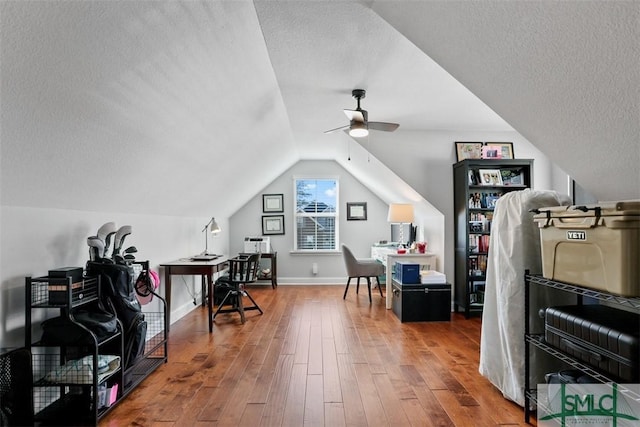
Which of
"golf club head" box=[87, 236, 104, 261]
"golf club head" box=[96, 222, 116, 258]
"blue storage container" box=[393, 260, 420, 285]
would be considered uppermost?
"golf club head" box=[96, 222, 116, 258]

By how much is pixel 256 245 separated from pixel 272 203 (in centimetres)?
99

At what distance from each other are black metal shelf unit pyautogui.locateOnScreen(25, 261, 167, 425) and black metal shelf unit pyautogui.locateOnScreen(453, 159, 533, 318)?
369 cm

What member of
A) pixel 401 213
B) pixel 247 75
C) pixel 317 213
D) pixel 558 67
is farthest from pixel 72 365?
pixel 317 213

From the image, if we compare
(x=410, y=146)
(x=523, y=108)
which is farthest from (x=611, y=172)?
(x=410, y=146)

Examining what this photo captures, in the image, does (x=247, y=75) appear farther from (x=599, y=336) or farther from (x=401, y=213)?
(x=401, y=213)

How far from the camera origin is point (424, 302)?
4.20 meters

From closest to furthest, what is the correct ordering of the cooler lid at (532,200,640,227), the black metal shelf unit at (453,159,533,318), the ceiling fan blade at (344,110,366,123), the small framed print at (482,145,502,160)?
1. the cooler lid at (532,200,640,227)
2. the ceiling fan blade at (344,110,366,123)
3. the black metal shelf unit at (453,159,533,318)
4. the small framed print at (482,145,502,160)

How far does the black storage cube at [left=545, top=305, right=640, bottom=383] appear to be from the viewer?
1.45 m

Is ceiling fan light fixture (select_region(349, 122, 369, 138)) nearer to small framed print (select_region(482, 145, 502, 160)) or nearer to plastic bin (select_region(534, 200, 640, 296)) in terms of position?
plastic bin (select_region(534, 200, 640, 296))

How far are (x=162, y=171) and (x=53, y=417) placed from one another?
184 centimetres

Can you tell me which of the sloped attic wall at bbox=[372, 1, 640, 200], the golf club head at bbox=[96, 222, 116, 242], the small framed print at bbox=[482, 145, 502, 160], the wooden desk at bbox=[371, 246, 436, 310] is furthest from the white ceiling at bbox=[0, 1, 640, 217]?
the wooden desk at bbox=[371, 246, 436, 310]

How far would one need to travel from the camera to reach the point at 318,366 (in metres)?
2.86

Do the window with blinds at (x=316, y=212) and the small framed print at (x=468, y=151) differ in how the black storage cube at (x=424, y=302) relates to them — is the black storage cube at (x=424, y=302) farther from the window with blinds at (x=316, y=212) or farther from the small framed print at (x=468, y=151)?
the window with blinds at (x=316, y=212)

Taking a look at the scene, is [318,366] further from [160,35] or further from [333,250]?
[333,250]
